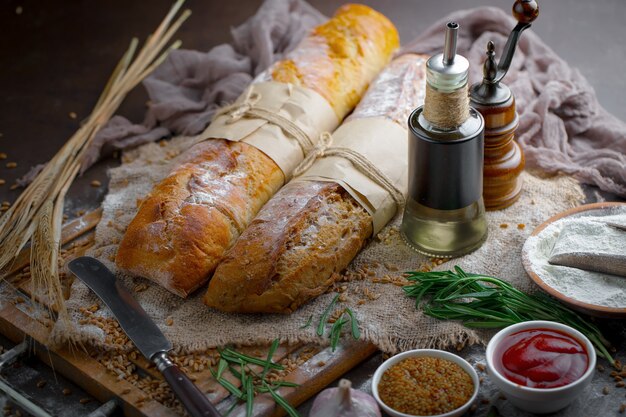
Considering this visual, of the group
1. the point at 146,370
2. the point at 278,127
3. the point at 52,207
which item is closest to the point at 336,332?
the point at 146,370

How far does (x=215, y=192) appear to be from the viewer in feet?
9.41

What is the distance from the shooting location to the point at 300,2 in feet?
13.7

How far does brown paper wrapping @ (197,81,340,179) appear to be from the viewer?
308cm

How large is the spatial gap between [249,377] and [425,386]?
1.66ft

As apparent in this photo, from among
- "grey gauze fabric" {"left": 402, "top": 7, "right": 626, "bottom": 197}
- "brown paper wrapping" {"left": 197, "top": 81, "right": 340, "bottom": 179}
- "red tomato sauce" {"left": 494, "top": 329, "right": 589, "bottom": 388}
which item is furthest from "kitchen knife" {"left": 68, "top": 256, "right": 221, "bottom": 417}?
"grey gauze fabric" {"left": 402, "top": 7, "right": 626, "bottom": 197}

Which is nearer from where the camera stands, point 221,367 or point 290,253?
point 221,367

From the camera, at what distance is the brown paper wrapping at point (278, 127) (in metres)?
3.08

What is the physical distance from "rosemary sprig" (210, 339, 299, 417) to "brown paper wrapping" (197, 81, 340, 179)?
83 centimetres

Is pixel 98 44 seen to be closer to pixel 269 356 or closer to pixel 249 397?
pixel 269 356

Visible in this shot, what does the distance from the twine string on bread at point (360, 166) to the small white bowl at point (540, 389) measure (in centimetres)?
77

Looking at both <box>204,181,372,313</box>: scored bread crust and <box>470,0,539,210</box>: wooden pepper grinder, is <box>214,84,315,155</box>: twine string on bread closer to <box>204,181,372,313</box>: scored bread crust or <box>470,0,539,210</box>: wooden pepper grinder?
<box>204,181,372,313</box>: scored bread crust

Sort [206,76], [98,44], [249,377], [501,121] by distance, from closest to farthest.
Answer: [249,377]
[501,121]
[206,76]
[98,44]

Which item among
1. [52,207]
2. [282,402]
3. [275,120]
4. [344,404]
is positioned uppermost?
[275,120]

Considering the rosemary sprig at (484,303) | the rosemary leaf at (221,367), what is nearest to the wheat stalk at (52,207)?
the rosemary leaf at (221,367)
